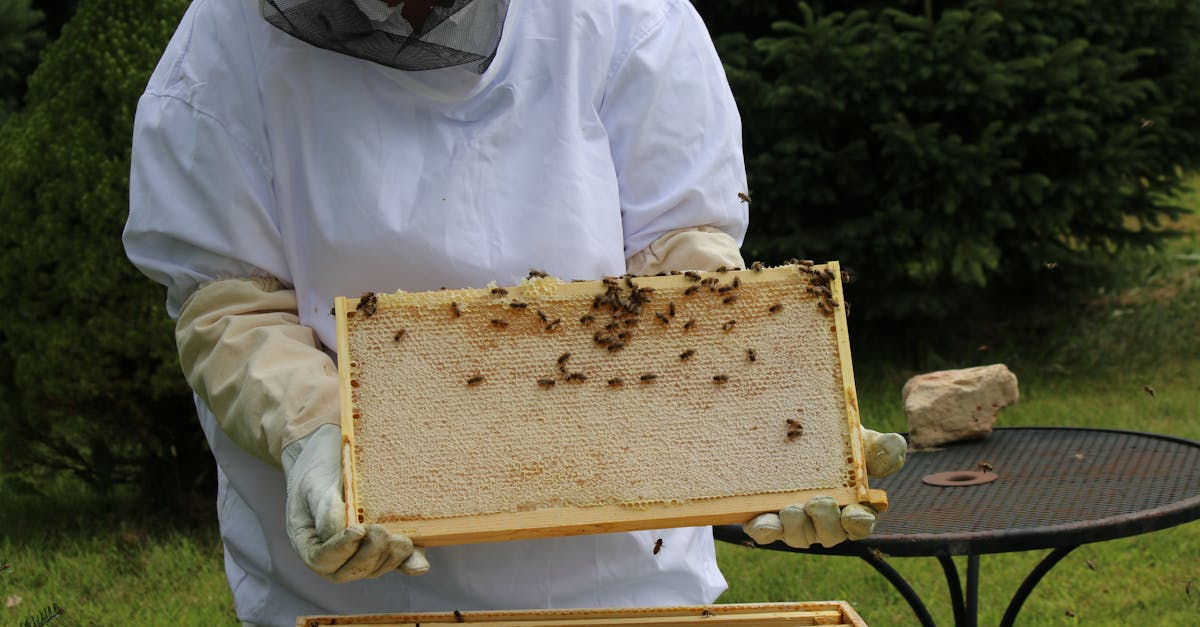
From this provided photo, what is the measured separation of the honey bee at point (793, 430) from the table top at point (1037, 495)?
2.73ft

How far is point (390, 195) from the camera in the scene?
6.51 feet

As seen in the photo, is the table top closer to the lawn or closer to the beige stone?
the beige stone

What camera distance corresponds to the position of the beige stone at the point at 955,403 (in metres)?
4.14

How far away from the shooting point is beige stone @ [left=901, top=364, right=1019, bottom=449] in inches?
163

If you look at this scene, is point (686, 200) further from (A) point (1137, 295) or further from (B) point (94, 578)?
(A) point (1137, 295)

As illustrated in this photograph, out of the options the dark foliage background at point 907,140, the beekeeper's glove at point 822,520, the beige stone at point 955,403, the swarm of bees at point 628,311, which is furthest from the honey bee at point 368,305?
the dark foliage background at point 907,140

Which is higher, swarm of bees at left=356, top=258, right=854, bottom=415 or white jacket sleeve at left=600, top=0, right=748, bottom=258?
white jacket sleeve at left=600, top=0, right=748, bottom=258

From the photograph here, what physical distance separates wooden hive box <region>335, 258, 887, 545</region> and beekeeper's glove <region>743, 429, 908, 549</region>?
3 centimetres

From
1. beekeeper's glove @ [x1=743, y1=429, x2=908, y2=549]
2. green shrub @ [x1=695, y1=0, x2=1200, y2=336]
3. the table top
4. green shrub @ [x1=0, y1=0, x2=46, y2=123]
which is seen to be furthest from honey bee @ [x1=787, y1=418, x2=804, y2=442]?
green shrub @ [x1=0, y1=0, x2=46, y2=123]

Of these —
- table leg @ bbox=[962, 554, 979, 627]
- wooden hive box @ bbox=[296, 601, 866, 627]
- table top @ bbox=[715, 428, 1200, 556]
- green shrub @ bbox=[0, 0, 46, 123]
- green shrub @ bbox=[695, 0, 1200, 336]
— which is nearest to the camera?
wooden hive box @ bbox=[296, 601, 866, 627]

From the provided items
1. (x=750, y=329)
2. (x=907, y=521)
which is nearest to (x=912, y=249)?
(x=907, y=521)

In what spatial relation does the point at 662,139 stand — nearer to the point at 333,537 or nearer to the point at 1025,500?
the point at 333,537

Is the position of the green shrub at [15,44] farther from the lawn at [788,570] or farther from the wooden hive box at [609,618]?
the wooden hive box at [609,618]

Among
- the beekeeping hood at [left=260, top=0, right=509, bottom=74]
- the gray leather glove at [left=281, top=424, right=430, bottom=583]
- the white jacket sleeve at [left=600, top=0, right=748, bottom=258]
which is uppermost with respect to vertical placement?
the beekeeping hood at [left=260, top=0, right=509, bottom=74]
